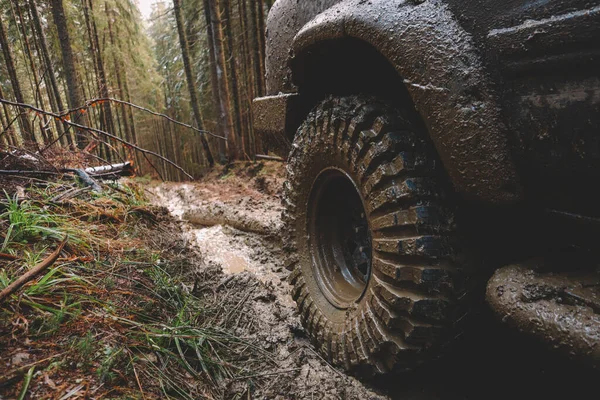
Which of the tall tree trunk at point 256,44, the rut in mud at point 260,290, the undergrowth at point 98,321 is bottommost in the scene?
the rut in mud at point 260,290

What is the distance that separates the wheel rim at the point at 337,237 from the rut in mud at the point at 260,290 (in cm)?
35

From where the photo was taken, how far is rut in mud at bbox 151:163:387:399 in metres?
1.61

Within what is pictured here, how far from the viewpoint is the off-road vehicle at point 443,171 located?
89 cm

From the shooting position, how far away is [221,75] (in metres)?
8.72

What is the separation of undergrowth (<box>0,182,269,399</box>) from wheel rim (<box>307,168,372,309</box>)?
1.73ft

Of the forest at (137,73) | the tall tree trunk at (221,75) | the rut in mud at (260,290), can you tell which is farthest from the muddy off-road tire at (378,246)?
the tall tree trunk at (221,75)

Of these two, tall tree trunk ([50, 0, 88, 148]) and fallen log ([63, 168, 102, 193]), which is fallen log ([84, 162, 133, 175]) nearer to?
fallen log ([63, 168, 102, 193])

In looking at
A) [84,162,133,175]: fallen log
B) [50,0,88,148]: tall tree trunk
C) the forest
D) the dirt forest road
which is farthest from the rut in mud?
[50,0,88,148]: tall tree trunk

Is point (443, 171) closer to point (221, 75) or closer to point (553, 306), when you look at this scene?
point (553, 306)

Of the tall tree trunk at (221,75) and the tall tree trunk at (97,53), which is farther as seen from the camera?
the tall tree trunk at (97,53)

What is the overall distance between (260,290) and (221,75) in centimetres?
742

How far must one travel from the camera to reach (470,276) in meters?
1.26

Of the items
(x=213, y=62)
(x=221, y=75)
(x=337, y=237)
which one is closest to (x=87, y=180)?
(x=337, y=237)

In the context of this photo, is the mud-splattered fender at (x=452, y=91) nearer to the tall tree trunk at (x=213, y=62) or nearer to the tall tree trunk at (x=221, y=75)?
the tall tree trunk at (x=221, y=75)
